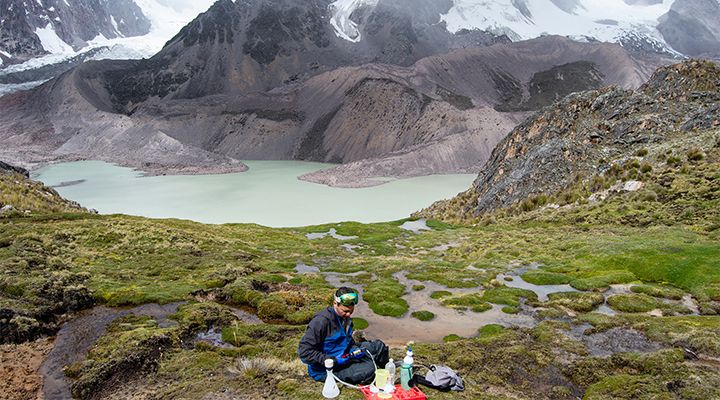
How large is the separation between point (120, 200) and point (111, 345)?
108447mm

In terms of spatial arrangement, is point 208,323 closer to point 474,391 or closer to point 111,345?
point 111,345

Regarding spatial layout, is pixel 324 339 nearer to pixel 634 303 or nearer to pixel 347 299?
pixel 347 299

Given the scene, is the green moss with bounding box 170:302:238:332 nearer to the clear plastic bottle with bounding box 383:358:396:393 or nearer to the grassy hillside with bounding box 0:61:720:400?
the grassy hillside with bounding box 0:61:720:400

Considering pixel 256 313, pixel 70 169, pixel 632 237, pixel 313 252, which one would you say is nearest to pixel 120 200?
pixel 70 169

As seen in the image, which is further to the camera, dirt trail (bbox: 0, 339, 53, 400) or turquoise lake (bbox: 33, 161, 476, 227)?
turquoise lake (bbox: 33, 161, 476, 227)

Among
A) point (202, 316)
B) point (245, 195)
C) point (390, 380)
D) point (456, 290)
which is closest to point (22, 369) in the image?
Answer: point (202, 316)

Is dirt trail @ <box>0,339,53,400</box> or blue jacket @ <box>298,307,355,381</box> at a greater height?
blue jacket @ <box>298,307,355,381</box>

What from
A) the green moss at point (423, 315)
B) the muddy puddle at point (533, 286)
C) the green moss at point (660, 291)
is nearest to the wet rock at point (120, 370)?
the green moss at point (423, 315)

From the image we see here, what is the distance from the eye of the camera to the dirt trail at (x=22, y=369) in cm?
1427

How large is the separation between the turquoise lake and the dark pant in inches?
3012

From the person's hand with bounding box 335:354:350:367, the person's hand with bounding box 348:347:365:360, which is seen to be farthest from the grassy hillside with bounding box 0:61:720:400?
the person's hand with bounding box 348:347:365:360

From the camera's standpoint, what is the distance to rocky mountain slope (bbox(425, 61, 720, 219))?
1788 inches

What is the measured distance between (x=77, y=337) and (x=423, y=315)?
597 inches

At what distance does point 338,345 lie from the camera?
38.9ft
